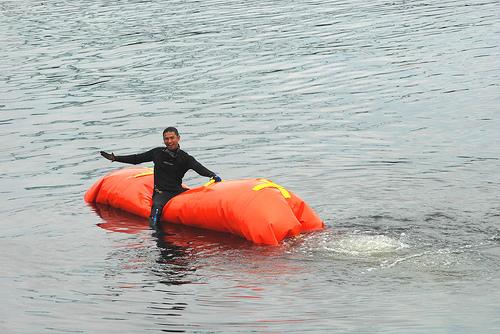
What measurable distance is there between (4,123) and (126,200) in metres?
9.75

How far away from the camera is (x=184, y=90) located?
28188 millimetres

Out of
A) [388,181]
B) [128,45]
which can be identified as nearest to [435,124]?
[388,181]

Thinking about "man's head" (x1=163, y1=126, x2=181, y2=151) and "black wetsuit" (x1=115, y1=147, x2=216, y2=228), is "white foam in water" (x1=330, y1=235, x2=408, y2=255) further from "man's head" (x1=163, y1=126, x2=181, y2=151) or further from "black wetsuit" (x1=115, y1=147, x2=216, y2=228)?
"man's head" (x1=163, y1=126, x2=181, y2=151)

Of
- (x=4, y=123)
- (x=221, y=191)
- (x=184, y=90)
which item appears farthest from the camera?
(x=184, y=90)

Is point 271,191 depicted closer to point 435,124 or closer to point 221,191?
point 221,191

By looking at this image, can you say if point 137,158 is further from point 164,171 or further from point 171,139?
point 171,139

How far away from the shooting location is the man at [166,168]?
53.3ft

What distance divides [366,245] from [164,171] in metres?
3.98

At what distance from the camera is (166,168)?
1644cm

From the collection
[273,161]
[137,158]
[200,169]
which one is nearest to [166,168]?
[137,158]

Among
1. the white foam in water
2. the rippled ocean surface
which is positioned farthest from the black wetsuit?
the white foam in water

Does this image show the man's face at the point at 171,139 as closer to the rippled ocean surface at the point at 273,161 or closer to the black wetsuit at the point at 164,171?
the black wetsuit at the point at 164,171

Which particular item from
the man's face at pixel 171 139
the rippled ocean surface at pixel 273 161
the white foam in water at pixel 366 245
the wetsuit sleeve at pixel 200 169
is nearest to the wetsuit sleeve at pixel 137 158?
the man's face at pixel 171 139

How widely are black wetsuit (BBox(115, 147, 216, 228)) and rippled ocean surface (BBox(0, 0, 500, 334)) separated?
508 mm
